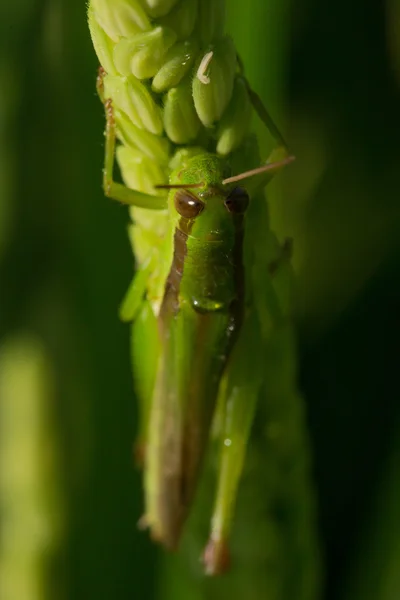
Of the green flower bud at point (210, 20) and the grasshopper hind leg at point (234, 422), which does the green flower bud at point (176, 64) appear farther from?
the grasshopper hind leg at point (234, 422)

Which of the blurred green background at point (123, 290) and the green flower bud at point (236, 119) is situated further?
the blurred green background at point (123, 290)

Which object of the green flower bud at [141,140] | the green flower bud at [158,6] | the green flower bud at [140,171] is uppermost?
the green flower bud at [158,6]

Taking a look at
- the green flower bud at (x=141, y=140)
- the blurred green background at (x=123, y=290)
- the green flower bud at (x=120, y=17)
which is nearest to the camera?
the green flower bud at (x=120, y=17)

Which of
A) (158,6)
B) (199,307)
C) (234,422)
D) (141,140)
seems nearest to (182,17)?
(158,6)

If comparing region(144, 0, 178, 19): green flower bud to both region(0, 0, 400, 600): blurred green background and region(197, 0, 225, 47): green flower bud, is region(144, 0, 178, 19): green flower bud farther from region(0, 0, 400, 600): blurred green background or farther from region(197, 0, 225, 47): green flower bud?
region(0, 0, 400, 600): blurred green background

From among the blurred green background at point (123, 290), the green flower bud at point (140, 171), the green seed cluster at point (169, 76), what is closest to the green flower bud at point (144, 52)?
the green seed cluster at point (169, 76)

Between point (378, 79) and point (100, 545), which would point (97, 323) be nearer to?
point (100, 545)

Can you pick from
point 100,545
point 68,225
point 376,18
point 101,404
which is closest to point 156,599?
point 100,545
